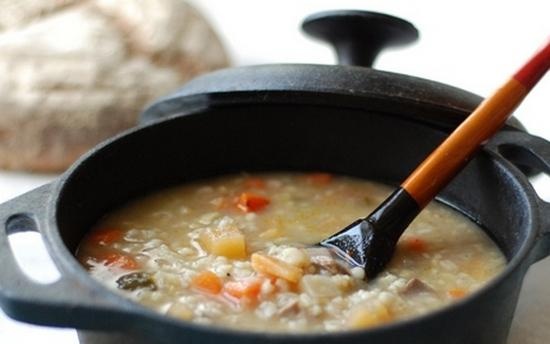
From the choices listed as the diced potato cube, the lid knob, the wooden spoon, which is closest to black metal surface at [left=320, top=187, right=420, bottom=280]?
the wooden spoon

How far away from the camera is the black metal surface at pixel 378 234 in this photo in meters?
1.48

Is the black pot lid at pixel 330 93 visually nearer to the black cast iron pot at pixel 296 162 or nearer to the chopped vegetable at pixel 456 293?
the black cast iron pot at pixel 296 162

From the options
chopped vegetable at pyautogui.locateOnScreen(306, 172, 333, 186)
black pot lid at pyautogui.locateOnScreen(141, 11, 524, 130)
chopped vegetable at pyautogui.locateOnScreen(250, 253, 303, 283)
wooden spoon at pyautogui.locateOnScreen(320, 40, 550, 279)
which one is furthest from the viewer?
chopped vegetable at pyautogui.locateOnScreen(306, 172, 333, 186)

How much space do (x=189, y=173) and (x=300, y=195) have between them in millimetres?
231

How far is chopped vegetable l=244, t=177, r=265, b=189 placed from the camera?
181 cm

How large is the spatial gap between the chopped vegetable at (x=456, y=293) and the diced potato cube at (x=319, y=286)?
19 centimetres

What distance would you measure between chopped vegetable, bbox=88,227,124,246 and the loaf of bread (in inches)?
18.6

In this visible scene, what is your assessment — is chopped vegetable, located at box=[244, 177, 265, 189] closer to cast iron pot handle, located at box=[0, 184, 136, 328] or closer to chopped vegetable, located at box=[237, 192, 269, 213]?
chopped vegetable, located at box=[237, 192, 269, 213]

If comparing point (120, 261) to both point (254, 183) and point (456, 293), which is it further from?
point (456, 293)

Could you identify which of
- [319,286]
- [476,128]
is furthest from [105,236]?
[476,128]

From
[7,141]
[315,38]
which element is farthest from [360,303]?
[7,141]

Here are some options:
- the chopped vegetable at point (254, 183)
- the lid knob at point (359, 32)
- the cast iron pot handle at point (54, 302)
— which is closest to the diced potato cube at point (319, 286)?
the cast iron pot handle at point (54, 302)

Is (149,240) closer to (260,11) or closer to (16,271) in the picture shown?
(16,271)

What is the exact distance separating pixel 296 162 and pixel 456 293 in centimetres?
54
